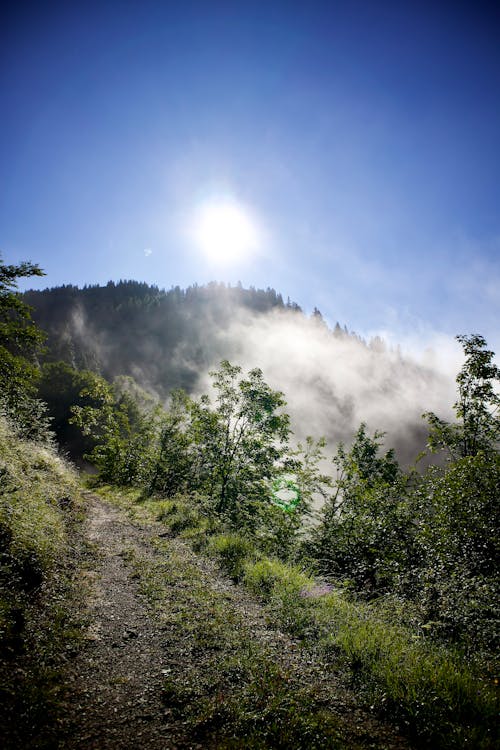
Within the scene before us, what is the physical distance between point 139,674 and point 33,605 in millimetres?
2813

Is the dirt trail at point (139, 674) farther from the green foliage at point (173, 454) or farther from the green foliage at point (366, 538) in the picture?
the green foliage at point (173, 454)

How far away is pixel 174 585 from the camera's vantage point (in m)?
8.52

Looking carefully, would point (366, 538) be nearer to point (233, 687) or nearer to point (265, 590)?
point (265, 590)

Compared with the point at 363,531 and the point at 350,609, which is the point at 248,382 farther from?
the point at 350,609

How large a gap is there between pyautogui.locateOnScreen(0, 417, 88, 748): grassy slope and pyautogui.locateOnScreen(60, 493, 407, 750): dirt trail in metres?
0.38

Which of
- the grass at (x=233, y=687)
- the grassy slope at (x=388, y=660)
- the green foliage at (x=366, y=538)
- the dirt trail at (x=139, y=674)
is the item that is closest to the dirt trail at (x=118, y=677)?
the dirt trail at (x=139, y=674)

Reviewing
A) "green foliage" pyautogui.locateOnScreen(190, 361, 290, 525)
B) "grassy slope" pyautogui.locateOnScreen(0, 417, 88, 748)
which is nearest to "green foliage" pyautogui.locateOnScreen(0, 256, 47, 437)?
"grassy slope" pyautogui.locateOnScreen(0, 417, 88, 748)

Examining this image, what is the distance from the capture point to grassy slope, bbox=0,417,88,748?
385cm

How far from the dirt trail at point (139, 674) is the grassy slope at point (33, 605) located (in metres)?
0.38

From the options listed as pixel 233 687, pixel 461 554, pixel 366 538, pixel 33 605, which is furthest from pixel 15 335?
pixel 461 554

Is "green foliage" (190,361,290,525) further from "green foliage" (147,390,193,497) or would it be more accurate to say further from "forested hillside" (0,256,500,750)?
"green foliage" (147,390,193,497)

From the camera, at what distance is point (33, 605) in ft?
20.3

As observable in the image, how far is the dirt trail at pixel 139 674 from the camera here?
12.9ft

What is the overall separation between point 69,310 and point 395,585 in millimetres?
191463
